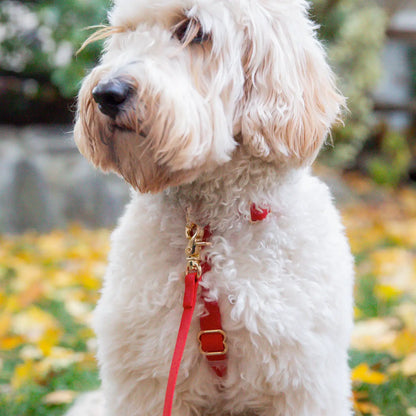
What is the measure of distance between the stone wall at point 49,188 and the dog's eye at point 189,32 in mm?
4061

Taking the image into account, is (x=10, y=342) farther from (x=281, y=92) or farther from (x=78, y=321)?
(x=281, y=92)

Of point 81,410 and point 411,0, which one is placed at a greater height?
point 411,0

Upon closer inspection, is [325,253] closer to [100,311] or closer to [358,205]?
[100,311]

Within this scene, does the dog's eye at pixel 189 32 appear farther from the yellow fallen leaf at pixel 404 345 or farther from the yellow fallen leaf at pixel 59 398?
the yellow fallen leaf at pixel 404 345

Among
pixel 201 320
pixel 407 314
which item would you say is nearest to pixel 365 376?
pixel 407 314

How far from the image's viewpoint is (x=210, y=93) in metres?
1.73

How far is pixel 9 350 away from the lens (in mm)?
3195

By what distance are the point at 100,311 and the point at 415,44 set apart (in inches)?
359

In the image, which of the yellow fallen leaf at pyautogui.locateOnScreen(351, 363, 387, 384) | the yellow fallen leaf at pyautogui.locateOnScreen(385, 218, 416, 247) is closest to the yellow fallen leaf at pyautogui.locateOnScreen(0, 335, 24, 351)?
the yellow fallen leaf at pyautogui.locateOnScreen(351, 363, 387, 384)

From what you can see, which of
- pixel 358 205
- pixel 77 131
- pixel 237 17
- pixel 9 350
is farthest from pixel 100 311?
pixel 358 205

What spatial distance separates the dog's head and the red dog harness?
0.70 ft

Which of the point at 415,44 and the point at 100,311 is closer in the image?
the point at 100,311

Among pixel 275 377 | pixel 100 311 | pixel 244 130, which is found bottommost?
pixel 275 377

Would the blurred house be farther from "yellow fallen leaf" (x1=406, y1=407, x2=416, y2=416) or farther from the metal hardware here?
the metal hardware
